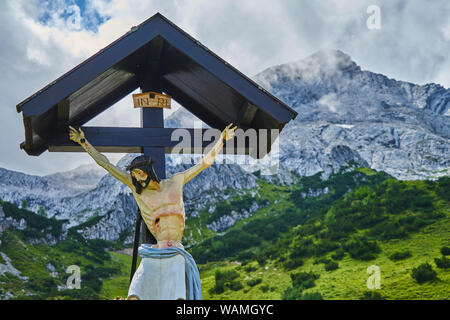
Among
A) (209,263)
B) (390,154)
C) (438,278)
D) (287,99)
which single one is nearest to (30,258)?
(209,263)

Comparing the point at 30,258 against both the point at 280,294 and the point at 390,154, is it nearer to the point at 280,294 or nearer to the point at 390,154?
the point at 280,294

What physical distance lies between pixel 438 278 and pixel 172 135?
159ft

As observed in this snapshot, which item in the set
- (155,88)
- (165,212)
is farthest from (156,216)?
(155,88)

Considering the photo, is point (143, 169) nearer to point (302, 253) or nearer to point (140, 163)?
point (140, 163)

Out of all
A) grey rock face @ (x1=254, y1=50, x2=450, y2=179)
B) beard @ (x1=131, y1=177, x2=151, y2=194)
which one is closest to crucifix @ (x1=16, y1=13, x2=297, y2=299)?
beard @ (x1=131, y1=177, x2=151, y2=194)

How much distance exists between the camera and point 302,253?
70.9 meters

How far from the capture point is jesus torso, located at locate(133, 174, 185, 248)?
18.6ft

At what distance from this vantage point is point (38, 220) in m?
88.4

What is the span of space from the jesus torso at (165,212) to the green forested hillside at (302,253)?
146 ft

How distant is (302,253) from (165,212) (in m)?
67.2

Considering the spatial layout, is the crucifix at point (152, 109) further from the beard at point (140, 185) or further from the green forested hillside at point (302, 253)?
the green forested hillside at point (302, 253)

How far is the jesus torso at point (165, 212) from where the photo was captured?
566 cm

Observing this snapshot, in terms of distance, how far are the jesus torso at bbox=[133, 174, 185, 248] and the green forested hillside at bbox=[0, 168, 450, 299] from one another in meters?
44.4
